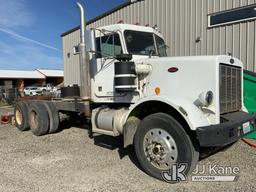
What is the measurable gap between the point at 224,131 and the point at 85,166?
258cm

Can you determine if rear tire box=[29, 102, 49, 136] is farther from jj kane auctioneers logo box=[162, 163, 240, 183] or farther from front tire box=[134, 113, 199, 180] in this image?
jj kane auctioneers logo box=[162, 163, 240, 183]

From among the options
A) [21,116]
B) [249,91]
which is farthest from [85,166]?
[249,91]

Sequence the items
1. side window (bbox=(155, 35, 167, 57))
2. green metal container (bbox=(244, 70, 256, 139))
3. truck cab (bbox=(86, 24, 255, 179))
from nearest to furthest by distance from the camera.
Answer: truck cab (bbox=(86, 24, 255, 179)), side window (bbox=(155, 35, 167, 57)), green metal container (bbox=(244, 70, 256, 139))

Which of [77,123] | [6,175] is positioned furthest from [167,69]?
[77,123]

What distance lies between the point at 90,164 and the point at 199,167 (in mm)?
2041

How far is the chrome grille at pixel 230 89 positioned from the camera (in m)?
4.20

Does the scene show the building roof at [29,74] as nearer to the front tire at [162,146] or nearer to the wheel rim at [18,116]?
the wheel rim at [18,116]

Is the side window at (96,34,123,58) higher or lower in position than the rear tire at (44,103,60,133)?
higher

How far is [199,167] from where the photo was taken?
4547 mm

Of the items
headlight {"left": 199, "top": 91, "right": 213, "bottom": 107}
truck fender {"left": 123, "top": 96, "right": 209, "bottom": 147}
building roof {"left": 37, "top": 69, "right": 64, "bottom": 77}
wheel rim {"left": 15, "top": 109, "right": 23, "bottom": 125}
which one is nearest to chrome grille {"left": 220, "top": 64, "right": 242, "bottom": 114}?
headlight {"left": 199, "top": 91, "right": 213, "bottom": 107}

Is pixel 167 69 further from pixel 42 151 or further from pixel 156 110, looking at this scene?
pixel 42 151

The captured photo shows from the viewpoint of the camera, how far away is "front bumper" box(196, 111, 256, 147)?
3.50 m

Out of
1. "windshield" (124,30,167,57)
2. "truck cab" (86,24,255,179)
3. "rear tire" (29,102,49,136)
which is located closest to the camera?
"truck cab" (86,24,255,179)

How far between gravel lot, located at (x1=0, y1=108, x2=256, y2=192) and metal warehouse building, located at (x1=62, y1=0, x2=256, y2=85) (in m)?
3.27
